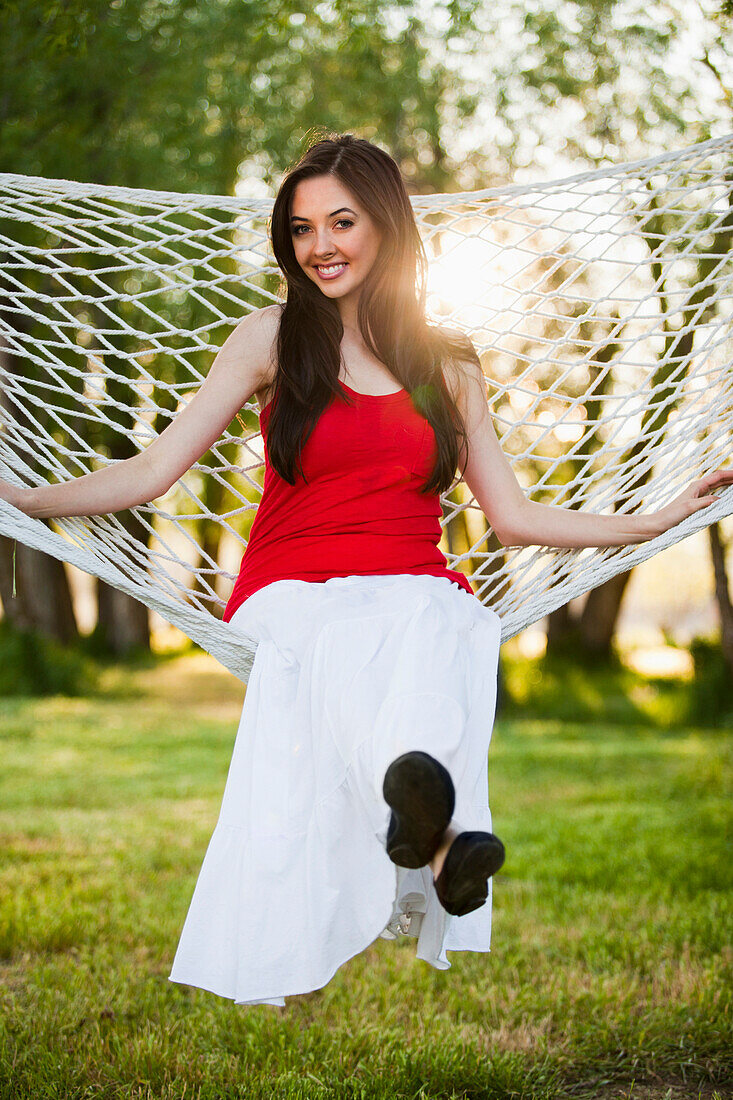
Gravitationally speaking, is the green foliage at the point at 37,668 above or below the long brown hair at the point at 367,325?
below

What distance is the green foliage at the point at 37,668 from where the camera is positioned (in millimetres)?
6965

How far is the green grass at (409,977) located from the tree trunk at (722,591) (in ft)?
5.29

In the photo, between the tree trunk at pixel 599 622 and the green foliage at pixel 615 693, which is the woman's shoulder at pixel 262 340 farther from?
the tree trunk at pixel 599 622

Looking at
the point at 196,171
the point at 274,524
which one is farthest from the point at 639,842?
the point at 196,171

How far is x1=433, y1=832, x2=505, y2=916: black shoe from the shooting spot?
43.7 inches

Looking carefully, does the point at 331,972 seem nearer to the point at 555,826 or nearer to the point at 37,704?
the point at 555,826

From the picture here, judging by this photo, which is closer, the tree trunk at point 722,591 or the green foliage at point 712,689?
the tree trunk at point 722,591

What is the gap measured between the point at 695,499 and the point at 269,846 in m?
0.87

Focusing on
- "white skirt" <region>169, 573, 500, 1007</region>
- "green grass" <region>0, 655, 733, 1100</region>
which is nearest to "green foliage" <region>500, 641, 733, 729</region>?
"green grass" <region>0, 655, 733, 1100</region>

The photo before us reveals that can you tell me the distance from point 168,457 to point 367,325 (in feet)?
1.30

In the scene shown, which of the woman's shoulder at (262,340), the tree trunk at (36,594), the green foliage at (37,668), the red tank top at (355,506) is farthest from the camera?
the tree trunk at (36,594)

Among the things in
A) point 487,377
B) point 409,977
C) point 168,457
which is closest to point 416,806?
point 168,457

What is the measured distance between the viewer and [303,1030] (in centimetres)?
187

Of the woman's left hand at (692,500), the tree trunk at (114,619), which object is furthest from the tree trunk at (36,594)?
the woman's left hand at (692,500)
